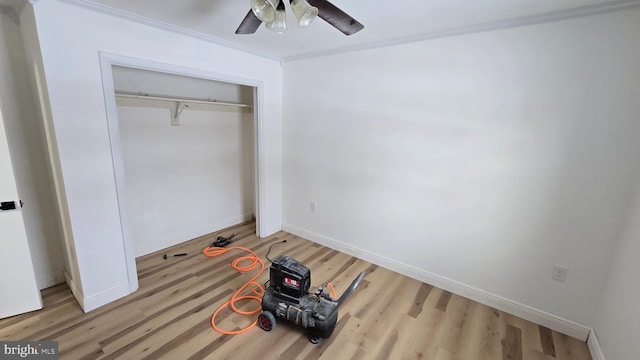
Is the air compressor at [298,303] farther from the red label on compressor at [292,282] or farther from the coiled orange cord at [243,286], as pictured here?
the coiled orange cord at [243,286]

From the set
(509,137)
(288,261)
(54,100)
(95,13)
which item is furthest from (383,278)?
(95,13)

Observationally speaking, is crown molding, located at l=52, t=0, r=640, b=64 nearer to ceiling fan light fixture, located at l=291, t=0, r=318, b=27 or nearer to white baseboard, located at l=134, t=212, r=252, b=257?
ceiling fan light fixture, located at l=291, t=0, r=318, b=27

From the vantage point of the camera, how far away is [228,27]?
7.46ft

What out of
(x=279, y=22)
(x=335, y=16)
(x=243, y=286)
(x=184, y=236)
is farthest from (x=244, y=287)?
(x=335, y=16)

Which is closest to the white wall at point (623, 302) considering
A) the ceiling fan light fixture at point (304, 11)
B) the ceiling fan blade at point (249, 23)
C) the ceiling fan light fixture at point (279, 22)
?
the ceiling fan light fixture at point (304, 11)

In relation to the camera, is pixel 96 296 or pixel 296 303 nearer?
pixel 296 303

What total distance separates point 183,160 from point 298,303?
7.56ft

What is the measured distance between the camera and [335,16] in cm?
151

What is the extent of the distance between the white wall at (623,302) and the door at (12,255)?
407cm

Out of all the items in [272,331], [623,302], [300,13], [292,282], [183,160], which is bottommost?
[272,331]

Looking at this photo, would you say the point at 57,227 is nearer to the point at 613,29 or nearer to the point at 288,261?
the point at 288,261

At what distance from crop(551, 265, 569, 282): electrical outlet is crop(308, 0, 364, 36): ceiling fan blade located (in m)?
2.34

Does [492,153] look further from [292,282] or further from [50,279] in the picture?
[50,279]

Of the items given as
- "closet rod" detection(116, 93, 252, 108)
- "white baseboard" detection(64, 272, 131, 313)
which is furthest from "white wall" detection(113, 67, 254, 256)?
"white baseboard" detection(64, 272, 131, 313)
